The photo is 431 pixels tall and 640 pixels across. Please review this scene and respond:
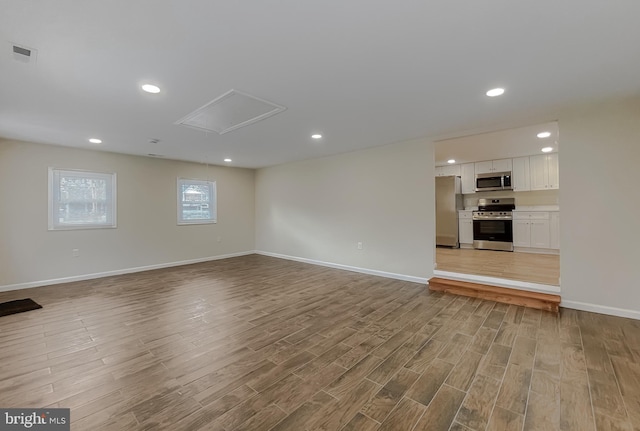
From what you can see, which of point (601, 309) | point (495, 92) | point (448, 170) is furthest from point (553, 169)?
point (495, 92)

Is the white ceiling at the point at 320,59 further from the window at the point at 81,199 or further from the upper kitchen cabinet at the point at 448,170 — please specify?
the upper kitchen cabinet at the point at 448,170

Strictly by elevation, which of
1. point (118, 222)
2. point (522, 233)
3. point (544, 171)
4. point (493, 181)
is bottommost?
point (522, 233)

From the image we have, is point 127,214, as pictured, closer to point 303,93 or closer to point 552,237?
point 303,93

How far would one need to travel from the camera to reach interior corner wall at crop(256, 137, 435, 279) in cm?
441

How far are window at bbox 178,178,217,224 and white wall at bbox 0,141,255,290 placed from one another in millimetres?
150

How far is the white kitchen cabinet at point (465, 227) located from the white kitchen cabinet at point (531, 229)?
0.98 meters

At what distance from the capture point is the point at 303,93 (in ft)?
8.69

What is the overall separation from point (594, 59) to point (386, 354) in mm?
2967

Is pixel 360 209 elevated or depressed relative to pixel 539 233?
elevated

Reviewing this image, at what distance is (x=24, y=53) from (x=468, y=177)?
8208mm

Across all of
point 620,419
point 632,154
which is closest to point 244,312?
point 620,419

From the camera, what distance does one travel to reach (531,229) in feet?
20.1

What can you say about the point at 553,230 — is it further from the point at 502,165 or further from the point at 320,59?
the point at 320,59

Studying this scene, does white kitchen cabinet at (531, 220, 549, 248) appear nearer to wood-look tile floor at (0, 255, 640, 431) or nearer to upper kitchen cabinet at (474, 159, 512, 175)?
upper kitchen cabinet at (474, 159, 512, 175)
